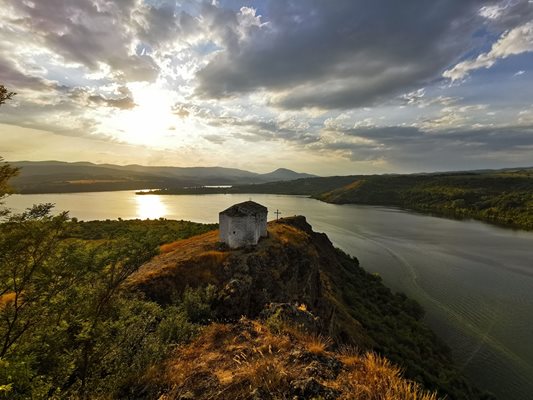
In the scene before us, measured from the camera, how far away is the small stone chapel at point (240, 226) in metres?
36.0

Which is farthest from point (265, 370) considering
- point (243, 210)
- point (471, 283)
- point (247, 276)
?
point (471, 283)

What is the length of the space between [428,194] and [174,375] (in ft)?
647

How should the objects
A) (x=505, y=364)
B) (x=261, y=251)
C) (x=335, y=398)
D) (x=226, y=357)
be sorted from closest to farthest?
(x=335, y=398) < (x=226, y=357) < (x=505, y=364) < (x=261, y=251)

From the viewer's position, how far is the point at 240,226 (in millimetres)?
36000

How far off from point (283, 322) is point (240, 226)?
76.1ft

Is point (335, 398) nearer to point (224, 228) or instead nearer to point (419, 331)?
point (224, 228)

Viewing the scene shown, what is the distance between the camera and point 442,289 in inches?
1943

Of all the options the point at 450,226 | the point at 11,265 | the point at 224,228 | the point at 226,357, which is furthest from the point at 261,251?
the point at 450,226

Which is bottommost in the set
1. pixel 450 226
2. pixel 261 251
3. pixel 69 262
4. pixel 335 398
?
pixel 450 226

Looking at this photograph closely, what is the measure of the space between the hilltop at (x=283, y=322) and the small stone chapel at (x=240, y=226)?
1.69m

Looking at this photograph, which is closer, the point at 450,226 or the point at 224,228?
the point at 224,228

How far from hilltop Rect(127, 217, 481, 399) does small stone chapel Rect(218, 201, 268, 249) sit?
1694 millimetres

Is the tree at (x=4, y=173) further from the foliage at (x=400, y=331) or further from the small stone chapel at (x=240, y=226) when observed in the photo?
the small stone chapel at (x=240, y=226)

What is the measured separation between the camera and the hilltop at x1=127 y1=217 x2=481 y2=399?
8.94m
